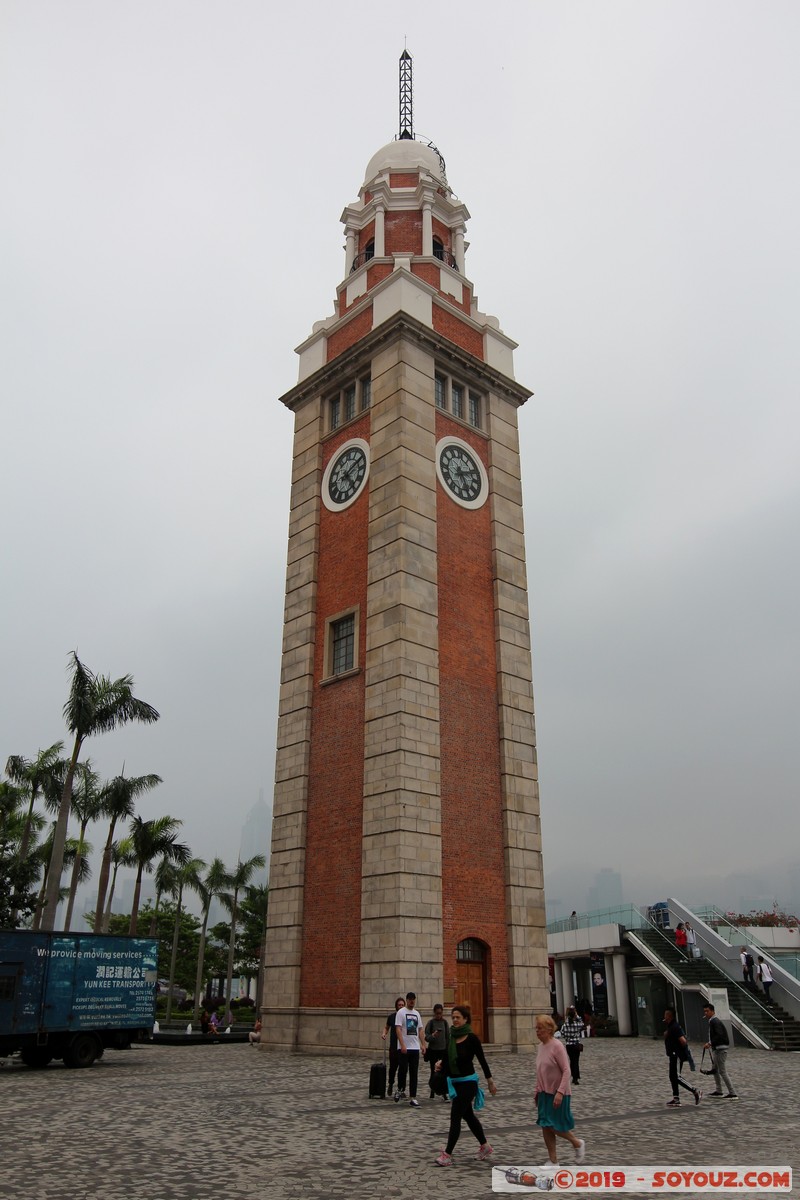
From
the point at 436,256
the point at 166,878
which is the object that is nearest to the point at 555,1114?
the point at 436,256

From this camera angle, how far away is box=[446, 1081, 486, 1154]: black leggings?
9.52 metres

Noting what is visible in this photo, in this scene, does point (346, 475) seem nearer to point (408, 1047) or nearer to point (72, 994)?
point (72, 994)

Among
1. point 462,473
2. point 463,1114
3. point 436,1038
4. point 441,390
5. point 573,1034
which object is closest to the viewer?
point 463,1114

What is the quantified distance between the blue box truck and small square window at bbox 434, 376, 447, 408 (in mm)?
18272

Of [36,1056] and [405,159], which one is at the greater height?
[405,159]

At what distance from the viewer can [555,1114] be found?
865 cm

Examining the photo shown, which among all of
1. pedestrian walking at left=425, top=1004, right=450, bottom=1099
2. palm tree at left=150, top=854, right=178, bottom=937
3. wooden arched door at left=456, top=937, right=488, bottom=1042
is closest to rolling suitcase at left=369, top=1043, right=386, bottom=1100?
pedestrian walking at left=425, top=1004, right=450, bottom=1099

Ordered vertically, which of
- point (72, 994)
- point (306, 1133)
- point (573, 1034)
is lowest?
point (306, 1133)

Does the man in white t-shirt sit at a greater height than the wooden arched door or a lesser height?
lesser

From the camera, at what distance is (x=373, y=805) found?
2367cm

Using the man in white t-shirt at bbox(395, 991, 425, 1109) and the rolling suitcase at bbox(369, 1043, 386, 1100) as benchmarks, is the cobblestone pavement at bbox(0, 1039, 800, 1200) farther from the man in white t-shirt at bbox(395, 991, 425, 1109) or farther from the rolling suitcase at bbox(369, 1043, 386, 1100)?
the man in white t-shirt at bbox(395, 991, 425, 1109)

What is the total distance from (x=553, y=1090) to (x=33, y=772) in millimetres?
40880

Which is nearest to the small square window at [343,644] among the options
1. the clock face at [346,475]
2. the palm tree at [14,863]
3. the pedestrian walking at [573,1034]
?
the clock face at [346,475]

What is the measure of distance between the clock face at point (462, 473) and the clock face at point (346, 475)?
2403 millimetres
